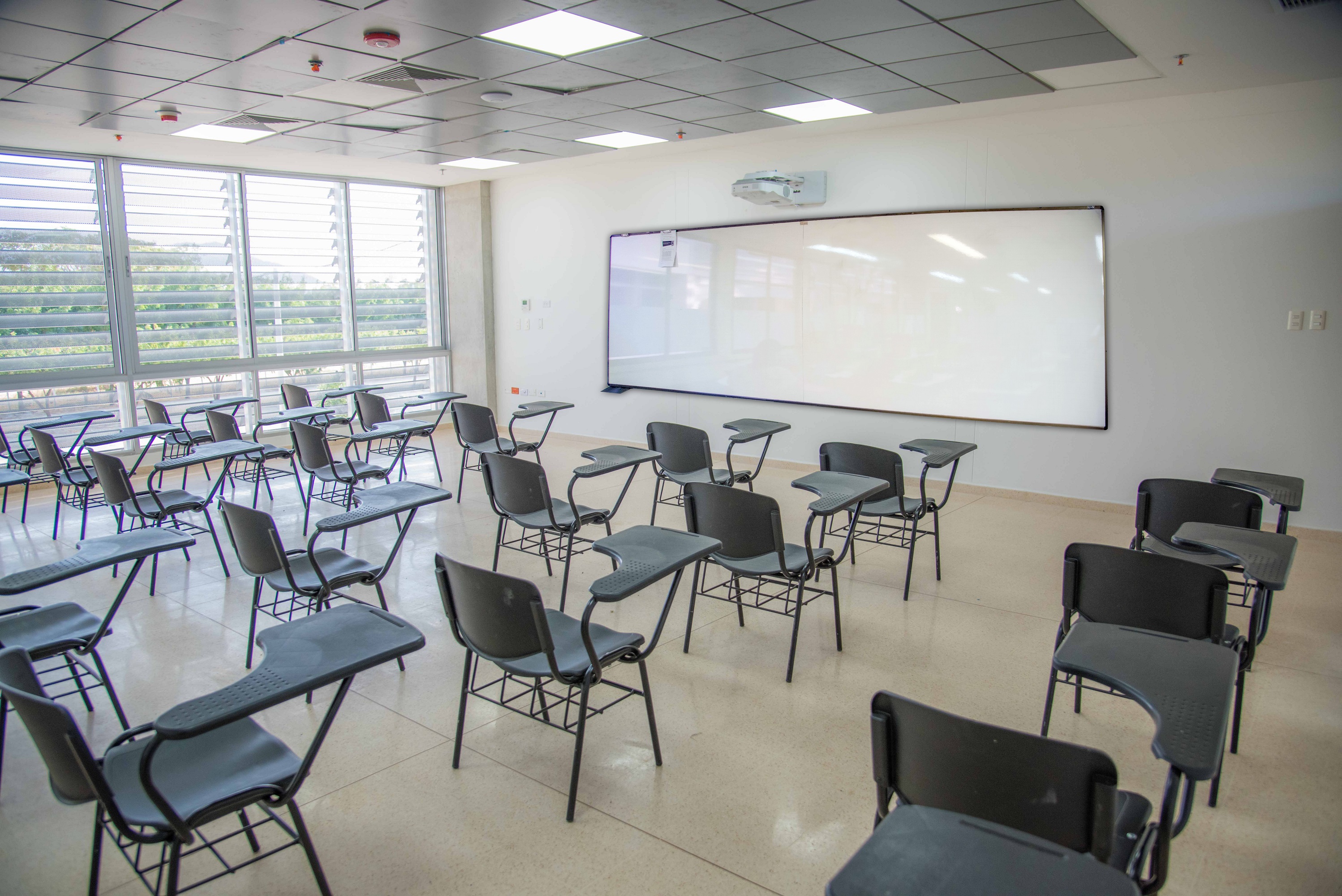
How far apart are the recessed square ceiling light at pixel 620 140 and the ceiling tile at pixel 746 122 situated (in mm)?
728

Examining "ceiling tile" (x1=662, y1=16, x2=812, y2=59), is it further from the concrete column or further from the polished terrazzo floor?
the concrete column

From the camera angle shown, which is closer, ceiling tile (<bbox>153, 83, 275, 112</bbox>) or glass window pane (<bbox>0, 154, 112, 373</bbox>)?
ceiling tile (<bbox>153, 83, 275, 112</bbox>)

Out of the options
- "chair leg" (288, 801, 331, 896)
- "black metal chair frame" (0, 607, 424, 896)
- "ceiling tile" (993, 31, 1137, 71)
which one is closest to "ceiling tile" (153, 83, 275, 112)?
"black metal chair frame" (0, 607, 424, 896)

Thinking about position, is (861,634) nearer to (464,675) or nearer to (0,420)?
(464,675)

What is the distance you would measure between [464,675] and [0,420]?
6695 millimetres

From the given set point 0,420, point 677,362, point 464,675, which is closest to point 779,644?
point 464,675

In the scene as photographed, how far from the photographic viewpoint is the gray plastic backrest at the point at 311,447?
17.8 feet

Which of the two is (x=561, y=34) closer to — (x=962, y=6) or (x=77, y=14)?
(x=962, y=6)

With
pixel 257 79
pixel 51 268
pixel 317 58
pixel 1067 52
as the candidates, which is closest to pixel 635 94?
pixel 317 58

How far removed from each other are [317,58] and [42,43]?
124cm

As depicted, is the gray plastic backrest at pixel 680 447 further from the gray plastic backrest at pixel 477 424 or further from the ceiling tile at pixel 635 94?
the ceiling tile at pixel 635 94

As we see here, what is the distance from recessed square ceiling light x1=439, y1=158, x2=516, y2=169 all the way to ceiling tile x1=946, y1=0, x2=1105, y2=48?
16.4ft

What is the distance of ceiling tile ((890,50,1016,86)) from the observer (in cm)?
440

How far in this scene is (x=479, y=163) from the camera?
8.26m
